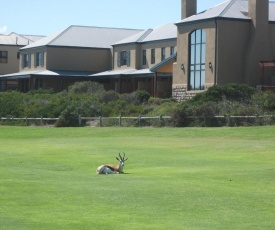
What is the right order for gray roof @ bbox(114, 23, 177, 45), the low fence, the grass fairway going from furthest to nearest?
gray roof @ bbox(114, 23, 177, 45) → the low fence → the grass fairway

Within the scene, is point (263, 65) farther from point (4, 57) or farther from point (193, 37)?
point (4, 57)

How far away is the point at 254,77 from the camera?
56.2 metres

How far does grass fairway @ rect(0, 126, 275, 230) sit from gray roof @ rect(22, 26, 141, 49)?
4329 cm

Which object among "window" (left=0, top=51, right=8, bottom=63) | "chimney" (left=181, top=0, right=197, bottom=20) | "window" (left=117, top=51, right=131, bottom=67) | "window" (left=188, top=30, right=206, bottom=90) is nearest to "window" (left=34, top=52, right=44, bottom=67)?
"window" (left=117, top=51, right=131, bottom=67)

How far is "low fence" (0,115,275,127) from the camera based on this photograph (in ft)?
148

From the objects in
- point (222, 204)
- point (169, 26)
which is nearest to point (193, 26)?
point (169, 26)

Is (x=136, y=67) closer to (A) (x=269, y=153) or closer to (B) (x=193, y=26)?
(B) (x=193, y=26)

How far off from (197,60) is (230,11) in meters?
4.42

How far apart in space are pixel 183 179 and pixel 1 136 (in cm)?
2830

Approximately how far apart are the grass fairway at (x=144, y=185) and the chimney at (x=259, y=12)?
19.3 metres

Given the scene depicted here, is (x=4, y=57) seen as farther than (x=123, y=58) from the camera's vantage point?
Yes

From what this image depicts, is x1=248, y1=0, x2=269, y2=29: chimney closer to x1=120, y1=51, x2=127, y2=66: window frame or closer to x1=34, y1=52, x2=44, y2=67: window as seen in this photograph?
x1=120, y1=51, x2=127, y2=66: window frame

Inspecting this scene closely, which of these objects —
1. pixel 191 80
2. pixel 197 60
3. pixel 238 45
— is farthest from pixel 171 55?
pixel 238 45

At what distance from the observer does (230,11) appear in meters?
57.4
